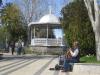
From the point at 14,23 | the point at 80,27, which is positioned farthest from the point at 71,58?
the point at 14,23

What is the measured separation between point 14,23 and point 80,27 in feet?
126

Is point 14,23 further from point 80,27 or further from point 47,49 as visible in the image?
point 80,27

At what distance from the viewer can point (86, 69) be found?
18.4m

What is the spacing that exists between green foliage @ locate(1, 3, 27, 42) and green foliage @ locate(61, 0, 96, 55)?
111 ft

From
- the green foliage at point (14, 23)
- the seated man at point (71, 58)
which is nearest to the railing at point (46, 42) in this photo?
the green foliage at point (14, 23)

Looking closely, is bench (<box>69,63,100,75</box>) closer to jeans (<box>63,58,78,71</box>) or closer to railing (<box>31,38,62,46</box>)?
jeans (<box>63,58,78,71</box>)

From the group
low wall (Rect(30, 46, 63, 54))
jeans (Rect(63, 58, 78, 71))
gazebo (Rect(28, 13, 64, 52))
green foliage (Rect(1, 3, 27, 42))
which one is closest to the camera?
jeans (Rect(63, 58, 78, 71))

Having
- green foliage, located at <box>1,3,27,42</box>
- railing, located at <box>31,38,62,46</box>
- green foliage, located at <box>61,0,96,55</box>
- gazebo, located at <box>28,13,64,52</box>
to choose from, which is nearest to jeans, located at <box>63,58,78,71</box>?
green foliage, located at <box>61,0,96,55</box>

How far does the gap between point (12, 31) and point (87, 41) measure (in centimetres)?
4068

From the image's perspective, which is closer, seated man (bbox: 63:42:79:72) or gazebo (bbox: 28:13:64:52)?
seated man (bbox: 63:42:79:72)

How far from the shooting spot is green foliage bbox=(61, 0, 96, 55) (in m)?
32.7

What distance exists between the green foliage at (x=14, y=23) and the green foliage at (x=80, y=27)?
33.8 m

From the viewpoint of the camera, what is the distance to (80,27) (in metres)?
33.2

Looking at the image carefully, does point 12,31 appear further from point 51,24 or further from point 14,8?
point 51,24
